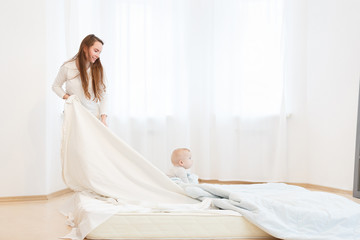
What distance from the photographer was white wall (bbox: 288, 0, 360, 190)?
4.52 metres

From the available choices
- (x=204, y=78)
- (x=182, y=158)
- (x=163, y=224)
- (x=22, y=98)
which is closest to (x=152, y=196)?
(x=163, y=224)

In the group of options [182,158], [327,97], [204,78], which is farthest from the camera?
[204,78]

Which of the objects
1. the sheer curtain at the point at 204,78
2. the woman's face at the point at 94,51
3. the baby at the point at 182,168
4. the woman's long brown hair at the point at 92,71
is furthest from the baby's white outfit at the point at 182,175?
the sheer curtain at the point at 204,78

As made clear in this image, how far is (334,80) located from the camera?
4.71 meters

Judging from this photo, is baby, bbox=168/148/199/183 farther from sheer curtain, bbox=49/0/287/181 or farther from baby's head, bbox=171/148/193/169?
sheer curtain, bbox=49/0/287/181

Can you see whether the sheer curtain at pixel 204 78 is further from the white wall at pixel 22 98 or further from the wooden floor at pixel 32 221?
the wooden floor at pixel 32 221

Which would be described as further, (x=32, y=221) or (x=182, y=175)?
(x=182, y=175)

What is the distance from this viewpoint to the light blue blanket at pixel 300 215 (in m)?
2.40

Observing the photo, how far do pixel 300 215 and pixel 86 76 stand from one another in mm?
1932

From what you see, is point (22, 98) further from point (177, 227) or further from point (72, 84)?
point (177, 227)

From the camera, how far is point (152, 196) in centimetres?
299

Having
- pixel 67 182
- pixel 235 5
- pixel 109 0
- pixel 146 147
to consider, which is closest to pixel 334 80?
pixel 235 5

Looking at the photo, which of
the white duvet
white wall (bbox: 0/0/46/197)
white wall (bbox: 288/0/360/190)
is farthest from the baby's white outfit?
white wall (bbox: 288/0/360/190)

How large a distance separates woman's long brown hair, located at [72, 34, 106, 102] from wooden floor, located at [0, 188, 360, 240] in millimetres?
979
